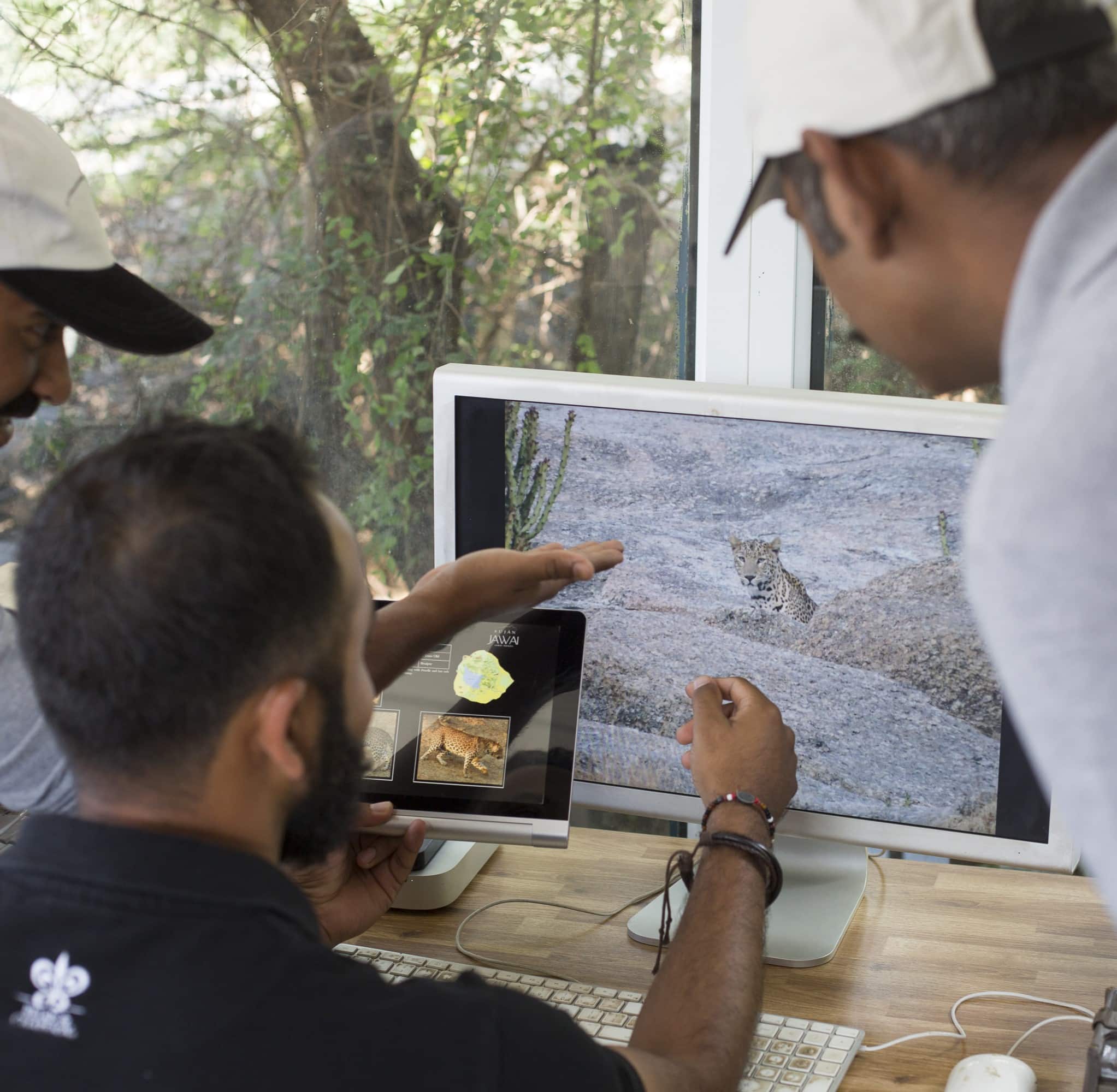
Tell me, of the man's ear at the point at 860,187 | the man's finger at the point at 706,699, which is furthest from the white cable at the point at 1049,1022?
the man's ear at the point at 860,187

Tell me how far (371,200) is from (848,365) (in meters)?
0.79

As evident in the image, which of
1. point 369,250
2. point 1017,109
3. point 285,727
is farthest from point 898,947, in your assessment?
point 369,250

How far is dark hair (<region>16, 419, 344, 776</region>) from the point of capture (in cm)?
67

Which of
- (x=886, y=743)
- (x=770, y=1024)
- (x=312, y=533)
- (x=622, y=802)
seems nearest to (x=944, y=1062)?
(x=770, y=1024)

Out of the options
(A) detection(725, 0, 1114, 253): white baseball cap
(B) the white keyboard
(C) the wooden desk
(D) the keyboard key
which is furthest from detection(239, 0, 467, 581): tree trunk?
(A) detection(725, 0, 1114, 253): white baseball cap

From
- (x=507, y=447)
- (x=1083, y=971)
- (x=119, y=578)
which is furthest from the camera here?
(x=507, y=447)

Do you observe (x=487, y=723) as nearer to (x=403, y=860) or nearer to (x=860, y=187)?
(x=403, y=860)

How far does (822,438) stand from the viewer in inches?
46.3

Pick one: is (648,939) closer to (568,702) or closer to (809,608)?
(568,702)

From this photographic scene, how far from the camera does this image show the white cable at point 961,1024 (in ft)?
3.44

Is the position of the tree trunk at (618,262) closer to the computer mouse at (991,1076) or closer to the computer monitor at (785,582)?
the computer monitor at (785,582)

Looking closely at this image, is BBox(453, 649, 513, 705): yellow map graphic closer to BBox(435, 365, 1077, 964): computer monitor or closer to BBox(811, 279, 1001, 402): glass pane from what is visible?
BBox(435, 365, 1077, 964): computer monitor

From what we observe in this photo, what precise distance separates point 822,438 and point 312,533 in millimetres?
611

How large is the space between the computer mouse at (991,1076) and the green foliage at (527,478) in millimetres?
663
